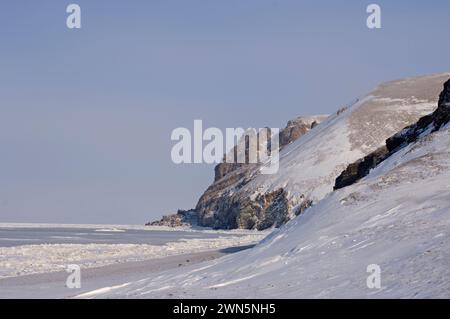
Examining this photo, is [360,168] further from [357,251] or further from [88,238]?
[357,251]

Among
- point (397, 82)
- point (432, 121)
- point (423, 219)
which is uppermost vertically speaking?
point (397, 82)

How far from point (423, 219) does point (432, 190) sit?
4.53 metres

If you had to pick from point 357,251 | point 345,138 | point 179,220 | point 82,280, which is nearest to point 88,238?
point 82,280

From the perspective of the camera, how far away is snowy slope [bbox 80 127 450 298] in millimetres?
19344

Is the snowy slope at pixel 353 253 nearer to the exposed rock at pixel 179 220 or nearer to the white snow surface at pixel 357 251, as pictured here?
the white snow surface at pixel 357 251

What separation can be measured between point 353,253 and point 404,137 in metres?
32.6

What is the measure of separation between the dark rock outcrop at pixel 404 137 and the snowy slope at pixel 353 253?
14.2 m

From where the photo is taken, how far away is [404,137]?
5462 centimetres

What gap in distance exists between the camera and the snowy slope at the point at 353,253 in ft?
63.5

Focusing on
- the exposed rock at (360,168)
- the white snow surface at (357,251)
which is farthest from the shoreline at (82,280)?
the exposed rock at (360,168)

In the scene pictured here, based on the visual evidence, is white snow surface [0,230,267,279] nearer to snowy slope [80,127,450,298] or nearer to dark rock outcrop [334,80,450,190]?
snowy slope [80,127,450,298]
